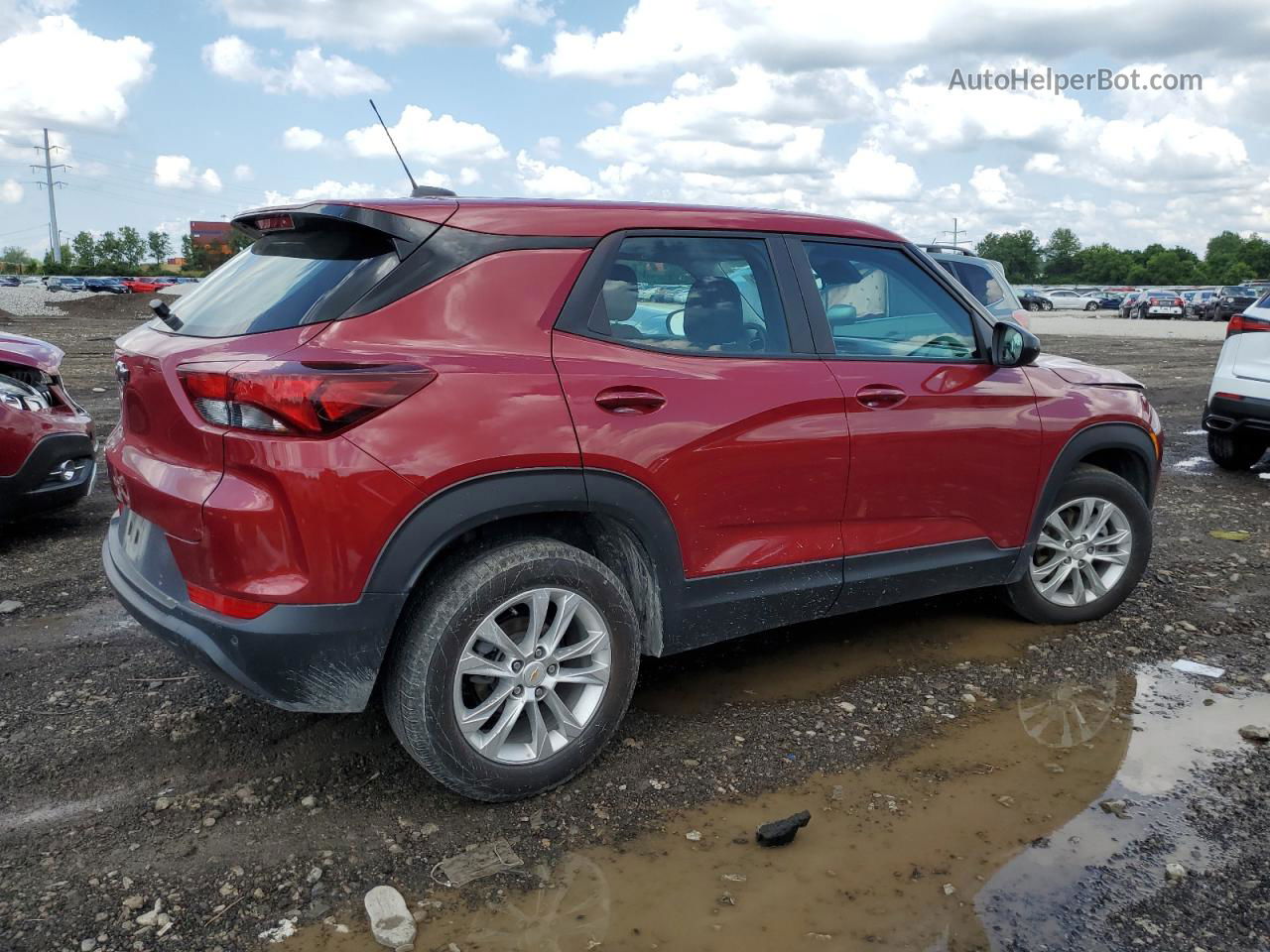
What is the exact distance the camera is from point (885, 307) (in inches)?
163

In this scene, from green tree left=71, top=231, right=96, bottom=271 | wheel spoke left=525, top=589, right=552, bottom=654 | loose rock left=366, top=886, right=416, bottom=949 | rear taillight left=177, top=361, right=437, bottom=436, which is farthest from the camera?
green tree left=71, top=231, right=96, bottom=271

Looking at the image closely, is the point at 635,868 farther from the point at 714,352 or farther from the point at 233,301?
the point at 233,301

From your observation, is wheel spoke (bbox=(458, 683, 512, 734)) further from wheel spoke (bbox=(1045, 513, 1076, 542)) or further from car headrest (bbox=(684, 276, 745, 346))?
wheel spoke (bbox=(1045, 513, 1076, 542))

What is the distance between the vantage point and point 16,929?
2602mm

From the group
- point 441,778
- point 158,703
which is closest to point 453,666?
point 441,778

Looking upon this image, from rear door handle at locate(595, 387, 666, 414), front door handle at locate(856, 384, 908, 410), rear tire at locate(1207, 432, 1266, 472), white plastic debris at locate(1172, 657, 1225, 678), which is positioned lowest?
white plastic debris at locate(1172, 657, 1225, 678)

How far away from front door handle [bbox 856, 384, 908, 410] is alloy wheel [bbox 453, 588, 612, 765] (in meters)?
1.28

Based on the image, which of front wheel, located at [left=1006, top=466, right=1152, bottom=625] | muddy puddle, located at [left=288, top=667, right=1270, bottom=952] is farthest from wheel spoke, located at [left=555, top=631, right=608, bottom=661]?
front wheel, located at [left=1006, top=466, right=1152, bottom=625]

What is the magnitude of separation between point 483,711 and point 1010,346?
2.50 m

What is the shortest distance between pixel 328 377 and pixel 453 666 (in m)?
0.88

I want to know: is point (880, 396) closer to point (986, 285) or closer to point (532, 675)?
point (532, 675)

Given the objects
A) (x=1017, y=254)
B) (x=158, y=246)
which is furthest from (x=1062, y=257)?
(x=158, y=246)

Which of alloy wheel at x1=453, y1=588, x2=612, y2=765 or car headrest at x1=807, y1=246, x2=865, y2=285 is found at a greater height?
car headrest at x1=807, y1=246, x2=865, y2=285

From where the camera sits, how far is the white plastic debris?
438 centimetres
